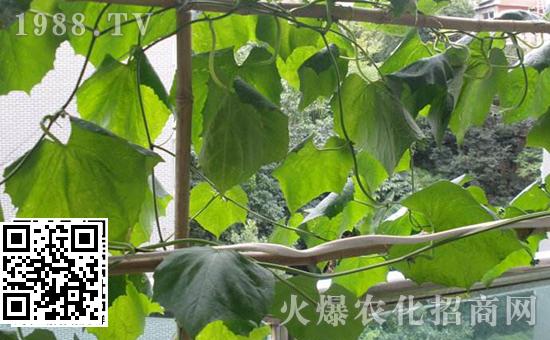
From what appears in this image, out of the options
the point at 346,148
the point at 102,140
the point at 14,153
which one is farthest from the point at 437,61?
the point at 14,153

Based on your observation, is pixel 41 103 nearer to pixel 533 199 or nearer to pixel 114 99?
pixel 114 99

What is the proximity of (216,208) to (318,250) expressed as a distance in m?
0.16

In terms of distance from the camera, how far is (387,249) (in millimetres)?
481

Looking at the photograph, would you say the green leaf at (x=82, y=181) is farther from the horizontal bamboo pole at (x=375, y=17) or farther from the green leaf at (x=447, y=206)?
the green leaf at (x=447, y=206)

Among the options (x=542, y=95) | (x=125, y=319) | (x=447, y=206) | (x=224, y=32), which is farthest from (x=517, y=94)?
(x=125, y=319)

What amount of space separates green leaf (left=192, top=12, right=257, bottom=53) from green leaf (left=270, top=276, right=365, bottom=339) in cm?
18

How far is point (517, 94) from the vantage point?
23.8 inches

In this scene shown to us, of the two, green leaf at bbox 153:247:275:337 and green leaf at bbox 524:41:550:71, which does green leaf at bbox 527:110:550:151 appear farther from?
green leaf at bbox 153:247:275:337

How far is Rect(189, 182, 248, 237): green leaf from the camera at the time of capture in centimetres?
56

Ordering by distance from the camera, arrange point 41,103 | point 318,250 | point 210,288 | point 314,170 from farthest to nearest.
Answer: point 41,103 < point 314,170 < point 318,250 < point 210,288

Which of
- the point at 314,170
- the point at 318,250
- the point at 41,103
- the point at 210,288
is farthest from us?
the point at 41,103

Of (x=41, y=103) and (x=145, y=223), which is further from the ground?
(x=41, y=103)

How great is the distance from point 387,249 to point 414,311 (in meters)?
0.21

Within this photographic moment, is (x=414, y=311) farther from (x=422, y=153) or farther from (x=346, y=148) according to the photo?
(x=422, y=153)
